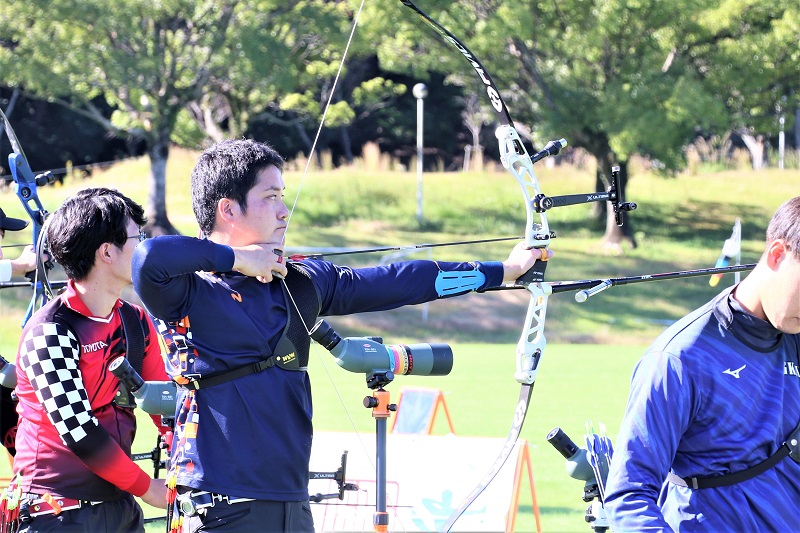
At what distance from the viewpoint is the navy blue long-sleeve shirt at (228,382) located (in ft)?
8.68

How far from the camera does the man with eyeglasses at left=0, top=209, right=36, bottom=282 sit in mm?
4035

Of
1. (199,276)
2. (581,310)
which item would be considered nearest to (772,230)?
(199,276)

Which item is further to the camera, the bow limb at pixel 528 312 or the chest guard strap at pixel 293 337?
the bow limb at pixel 528 312

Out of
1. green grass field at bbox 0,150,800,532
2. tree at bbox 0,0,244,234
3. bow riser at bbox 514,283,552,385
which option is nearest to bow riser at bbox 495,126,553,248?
bow riser at bbox 514,283,552,385

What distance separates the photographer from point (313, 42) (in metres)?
23.6

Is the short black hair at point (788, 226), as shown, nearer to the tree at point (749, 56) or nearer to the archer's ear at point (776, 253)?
the archer's ear at point (776, 253)

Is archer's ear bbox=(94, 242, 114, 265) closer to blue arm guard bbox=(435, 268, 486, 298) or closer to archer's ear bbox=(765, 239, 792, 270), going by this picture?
blue arm guard bbox=(435, 268, 486, 298)

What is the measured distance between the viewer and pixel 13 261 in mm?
4387

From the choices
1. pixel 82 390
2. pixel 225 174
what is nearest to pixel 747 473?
pixel 225 174

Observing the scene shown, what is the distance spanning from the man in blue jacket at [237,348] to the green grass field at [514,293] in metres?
3.74

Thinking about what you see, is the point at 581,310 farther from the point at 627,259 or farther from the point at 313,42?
the point at 313,42

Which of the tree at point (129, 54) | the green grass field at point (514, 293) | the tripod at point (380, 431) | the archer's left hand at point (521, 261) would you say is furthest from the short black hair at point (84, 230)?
the tree at point (129, 54)

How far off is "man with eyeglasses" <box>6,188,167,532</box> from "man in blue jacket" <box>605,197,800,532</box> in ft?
4.90

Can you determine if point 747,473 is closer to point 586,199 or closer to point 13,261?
point 586,199
